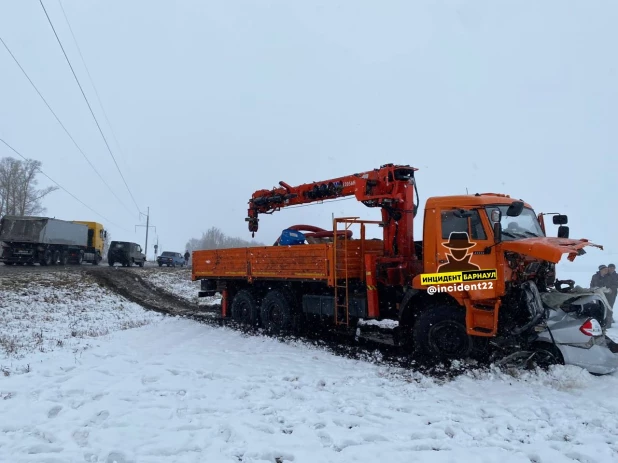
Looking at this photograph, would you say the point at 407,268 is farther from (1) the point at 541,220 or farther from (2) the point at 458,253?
(1) the point at 541,220

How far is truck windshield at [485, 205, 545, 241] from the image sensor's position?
670 centimetres

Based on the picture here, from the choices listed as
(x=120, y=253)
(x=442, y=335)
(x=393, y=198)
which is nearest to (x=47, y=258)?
(x=120, y=253)

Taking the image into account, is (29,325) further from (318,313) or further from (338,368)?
(338,368)

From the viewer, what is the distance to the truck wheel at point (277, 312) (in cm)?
984

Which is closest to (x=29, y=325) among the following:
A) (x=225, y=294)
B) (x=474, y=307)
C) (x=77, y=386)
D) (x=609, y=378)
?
(x=225, y=294)

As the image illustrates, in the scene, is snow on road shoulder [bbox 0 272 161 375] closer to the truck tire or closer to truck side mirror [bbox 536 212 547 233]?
truck side mirror [bbox 536 212 547 233]

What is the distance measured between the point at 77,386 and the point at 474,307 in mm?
5457

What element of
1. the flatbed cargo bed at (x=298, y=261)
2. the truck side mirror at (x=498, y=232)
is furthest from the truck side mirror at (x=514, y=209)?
the flatbed cargo bed at (x=298, y=261)

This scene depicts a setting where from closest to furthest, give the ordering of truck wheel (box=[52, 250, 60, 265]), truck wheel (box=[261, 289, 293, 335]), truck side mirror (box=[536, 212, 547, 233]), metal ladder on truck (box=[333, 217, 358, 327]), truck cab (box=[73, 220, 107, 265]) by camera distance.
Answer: truck side mirror (box=[536, 212, 547, 233]) < metal ladder on truck (box=[333, 217, 358, 327]) < truck wheel (box=[261, 289, 293, 335]) < truck wheel (box=[52, 250, 60, 265]) < truck cab (box=[73, 220, 107, 265])

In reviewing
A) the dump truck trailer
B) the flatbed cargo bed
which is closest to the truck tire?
the dump truck trailer

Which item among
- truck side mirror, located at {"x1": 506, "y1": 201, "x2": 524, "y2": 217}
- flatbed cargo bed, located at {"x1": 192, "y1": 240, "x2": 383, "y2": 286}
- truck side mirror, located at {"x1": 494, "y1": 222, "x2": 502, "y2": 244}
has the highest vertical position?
truck side mirror, located at {"x1": 506, "y1": 201, "x2": 524, "y2": 217}

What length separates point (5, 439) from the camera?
152 inches

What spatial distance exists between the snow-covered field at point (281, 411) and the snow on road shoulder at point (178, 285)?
10.8 meters

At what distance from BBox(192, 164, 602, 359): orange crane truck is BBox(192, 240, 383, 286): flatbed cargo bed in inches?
0.9
